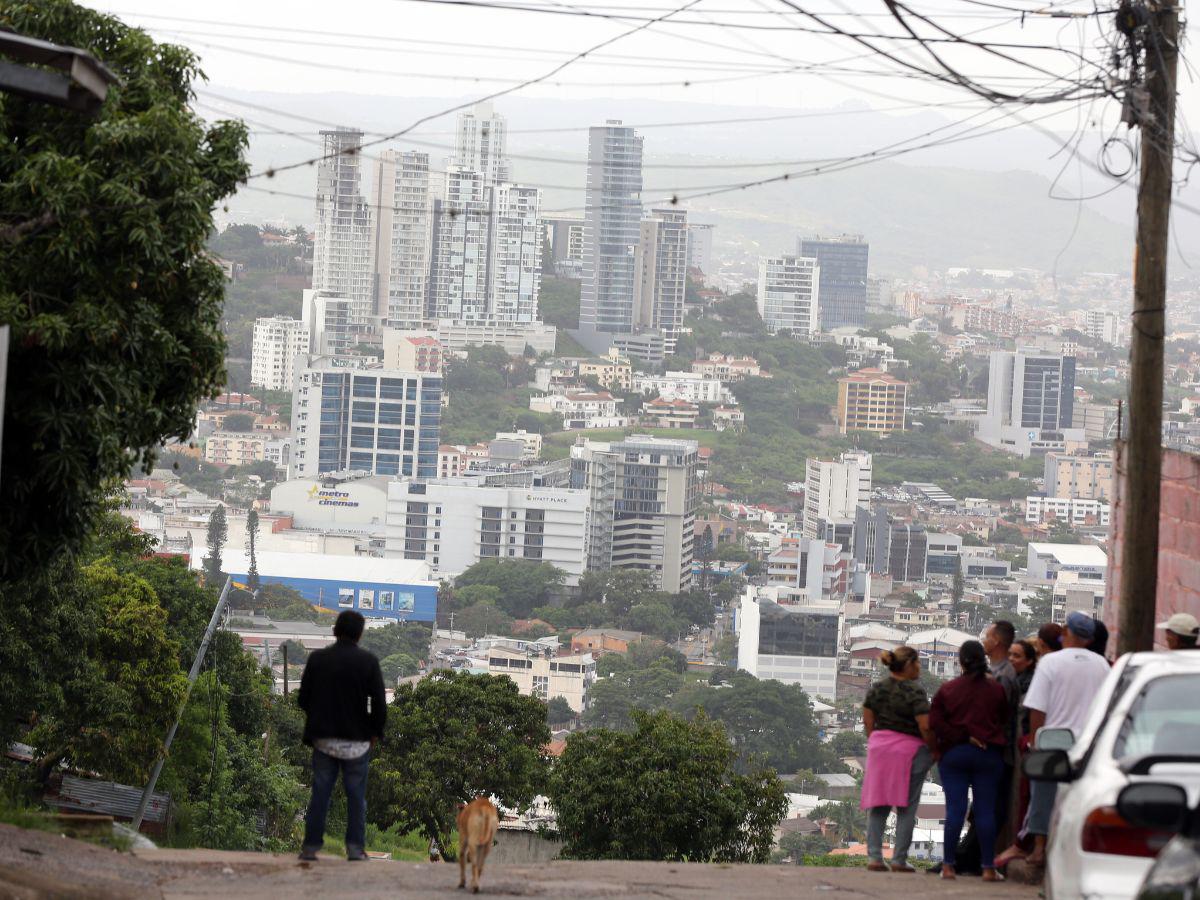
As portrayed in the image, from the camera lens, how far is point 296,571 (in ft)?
286

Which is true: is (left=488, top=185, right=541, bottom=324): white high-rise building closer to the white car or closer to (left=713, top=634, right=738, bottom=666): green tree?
(left=713, top=634, right=738, bottom=666): green tree

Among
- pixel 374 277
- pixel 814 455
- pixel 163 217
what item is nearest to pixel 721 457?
pixel 814 455

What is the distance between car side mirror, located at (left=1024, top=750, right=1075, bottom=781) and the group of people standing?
1588mm

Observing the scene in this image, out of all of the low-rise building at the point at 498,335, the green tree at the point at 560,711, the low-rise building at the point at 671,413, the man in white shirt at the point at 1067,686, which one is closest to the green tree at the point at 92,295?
the man in white shirt at the point at 1067,686

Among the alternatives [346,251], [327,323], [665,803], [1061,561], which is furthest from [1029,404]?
[665,803]

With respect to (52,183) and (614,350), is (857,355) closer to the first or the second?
(614,350)

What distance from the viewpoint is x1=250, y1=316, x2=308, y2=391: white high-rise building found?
433 ft

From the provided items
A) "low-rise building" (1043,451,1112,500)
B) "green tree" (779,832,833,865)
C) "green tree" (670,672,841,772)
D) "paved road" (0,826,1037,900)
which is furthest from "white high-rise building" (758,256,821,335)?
"paved road" (0,826,1037,900)

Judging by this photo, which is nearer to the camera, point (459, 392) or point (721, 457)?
point (721, 457)

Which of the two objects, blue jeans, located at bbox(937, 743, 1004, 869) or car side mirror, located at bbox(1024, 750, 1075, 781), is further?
blue jeans, located at bbox(937, 743, 1004, 869)

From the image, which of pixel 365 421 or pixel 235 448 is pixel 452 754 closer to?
pixel 235 448

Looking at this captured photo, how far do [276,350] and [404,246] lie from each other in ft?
94.1

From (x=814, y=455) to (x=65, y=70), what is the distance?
11463 cm

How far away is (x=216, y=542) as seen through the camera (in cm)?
8700
